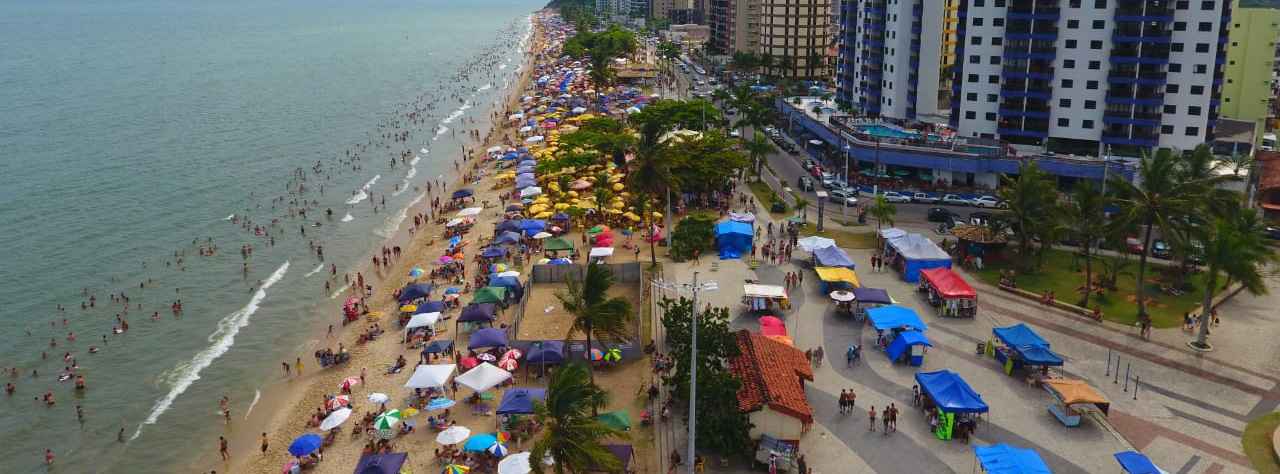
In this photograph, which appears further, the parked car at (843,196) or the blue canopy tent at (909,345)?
the parked car at (843,196)

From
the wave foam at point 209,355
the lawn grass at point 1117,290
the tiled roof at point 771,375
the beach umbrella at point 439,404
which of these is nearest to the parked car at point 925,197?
the lawn grass at point 1117,290

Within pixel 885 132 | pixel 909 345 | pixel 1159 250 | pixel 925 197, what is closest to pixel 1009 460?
pixel 909 345

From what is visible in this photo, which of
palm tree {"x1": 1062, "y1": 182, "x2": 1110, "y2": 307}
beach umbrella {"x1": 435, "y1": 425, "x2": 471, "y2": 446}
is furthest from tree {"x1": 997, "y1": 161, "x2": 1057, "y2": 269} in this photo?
beach umbrella {"x1": 435, "y1": 425, "x2": 471, "y2": 446}

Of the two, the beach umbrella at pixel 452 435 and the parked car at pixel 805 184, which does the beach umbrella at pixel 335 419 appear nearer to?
the beach umbrella at pixel 452 435

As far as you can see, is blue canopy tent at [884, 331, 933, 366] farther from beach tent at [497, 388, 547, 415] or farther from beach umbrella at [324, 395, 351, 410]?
beach umbrella at [324, 395, 351, 410]

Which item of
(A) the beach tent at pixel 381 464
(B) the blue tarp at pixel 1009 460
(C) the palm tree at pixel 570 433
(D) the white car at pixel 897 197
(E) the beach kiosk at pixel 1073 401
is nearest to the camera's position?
(C) the palm tree at pixel 570 433

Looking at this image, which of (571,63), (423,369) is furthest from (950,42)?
(571,63)
